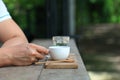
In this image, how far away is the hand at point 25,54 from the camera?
6.27ft

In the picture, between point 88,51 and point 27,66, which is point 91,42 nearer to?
point 88,51

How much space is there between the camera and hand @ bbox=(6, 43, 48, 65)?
1911 mm

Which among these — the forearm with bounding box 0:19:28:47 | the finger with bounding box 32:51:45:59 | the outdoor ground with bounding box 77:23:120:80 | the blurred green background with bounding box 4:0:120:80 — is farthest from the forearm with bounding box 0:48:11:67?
the outdoor ground with bounding box 77:23:120:80

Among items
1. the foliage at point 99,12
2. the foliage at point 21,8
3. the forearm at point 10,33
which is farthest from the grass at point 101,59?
the forearm at point 10,33

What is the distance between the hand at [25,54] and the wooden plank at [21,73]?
0.03 m

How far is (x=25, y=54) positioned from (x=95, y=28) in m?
7.20

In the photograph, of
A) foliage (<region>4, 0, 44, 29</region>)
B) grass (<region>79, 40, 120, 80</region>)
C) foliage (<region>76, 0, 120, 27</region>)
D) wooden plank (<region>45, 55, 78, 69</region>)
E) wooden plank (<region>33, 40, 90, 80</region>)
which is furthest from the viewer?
foliage (<region>76, 0, 120, 27</region>)

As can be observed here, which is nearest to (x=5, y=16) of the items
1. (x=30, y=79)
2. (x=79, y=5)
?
(x=30, y=79)

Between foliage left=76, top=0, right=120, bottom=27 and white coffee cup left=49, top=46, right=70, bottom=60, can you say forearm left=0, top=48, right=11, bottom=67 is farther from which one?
foliage left=76, top=0, right=120, bottom=27

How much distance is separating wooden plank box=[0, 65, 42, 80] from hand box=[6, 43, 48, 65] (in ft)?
0.11

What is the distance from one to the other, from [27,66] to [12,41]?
1.40 ft

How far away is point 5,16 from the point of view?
2.45 meters

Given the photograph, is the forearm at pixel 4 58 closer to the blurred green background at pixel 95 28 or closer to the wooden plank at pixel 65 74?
the wooden plank at pixel 65 74

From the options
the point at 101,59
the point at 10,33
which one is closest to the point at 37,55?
the point at 10,33
